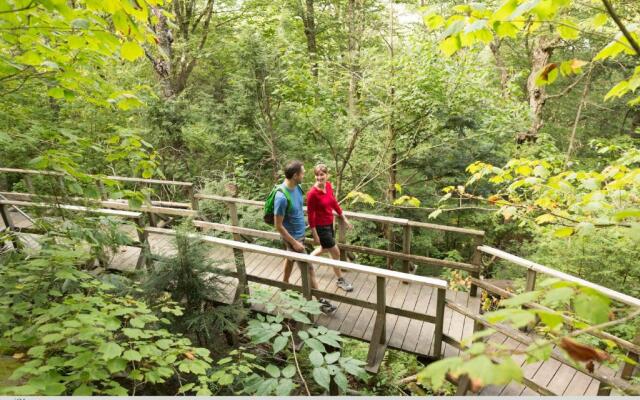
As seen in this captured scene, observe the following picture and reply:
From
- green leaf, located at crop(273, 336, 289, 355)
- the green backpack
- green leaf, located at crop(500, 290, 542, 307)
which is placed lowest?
green leaf, located at crop(273, 336, 289, 355)

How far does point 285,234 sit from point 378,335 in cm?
160

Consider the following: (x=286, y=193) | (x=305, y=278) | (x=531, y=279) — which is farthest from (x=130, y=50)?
(x=531, y=279)

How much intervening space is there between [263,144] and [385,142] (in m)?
3.37

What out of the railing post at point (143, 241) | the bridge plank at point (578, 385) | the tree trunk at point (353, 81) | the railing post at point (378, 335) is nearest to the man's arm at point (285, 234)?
the railing post at point (378, 335)

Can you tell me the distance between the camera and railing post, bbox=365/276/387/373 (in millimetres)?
4074

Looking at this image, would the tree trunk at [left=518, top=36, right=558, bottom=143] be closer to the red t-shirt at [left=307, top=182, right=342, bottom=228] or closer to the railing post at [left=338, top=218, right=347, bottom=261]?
the railing post at [left=338, top=218, right=347, bottom=261]

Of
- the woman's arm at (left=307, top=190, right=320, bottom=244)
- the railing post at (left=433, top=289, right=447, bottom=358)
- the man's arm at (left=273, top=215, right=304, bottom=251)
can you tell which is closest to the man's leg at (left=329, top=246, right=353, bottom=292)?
the woman's arm at (left=307, top=190, right=320, bottom=244)

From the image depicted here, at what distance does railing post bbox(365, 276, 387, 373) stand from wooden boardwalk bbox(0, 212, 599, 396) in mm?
179

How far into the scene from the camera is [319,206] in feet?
15.2

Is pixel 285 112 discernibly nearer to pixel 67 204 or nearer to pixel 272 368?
pixel 67 204

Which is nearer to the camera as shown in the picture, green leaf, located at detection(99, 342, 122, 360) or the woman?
green leaf, located at detection(99, 342, 122, 360)

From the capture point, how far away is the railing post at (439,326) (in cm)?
395

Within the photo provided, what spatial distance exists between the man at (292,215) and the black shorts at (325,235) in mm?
257

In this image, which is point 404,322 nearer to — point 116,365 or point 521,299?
point 116,365
